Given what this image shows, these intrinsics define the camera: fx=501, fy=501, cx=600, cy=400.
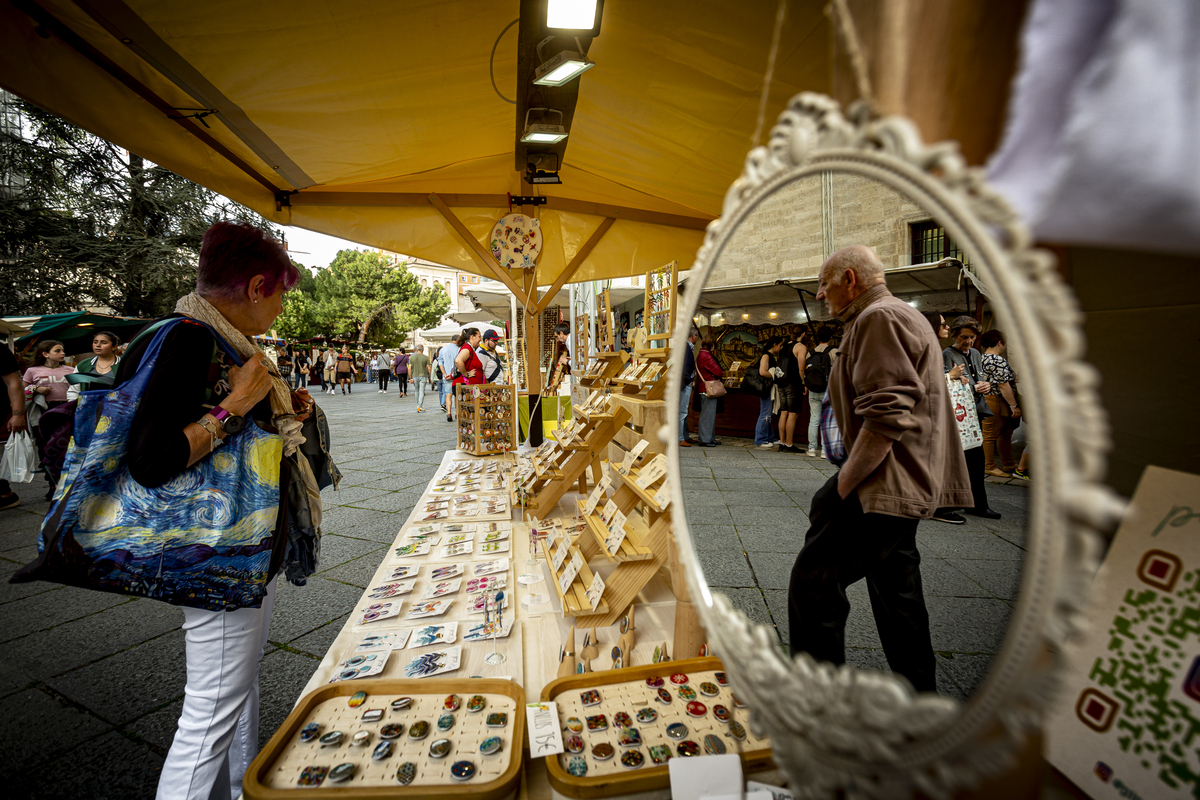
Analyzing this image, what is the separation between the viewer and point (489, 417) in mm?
4891

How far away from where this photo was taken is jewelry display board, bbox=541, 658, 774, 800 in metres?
0.96

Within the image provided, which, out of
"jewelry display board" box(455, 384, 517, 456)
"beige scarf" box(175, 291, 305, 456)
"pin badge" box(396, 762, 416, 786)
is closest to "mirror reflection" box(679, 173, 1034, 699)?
"pin badge" box(396, 762, 416, 786)

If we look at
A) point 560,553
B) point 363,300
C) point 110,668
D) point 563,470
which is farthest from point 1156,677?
point 363,300

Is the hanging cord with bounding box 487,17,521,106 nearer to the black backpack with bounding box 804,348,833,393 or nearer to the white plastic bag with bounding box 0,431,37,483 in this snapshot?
the black backpack with bounding box 804,348,833,393

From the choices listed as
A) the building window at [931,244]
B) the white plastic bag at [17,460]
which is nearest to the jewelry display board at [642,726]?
the building window at [931,244]

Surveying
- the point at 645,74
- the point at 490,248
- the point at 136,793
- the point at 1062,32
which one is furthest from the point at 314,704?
the point at 490,248

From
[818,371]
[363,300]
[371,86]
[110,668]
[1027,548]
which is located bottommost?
[110,668]

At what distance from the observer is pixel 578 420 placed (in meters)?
2.94

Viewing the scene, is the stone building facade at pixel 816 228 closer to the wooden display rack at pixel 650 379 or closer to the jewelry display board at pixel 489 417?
the wooden display rack at pixel 650 379

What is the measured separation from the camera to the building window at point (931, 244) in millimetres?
425

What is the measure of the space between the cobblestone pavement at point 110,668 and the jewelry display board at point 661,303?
200 centimetres

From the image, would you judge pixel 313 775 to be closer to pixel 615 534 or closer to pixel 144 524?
pixel 144 524

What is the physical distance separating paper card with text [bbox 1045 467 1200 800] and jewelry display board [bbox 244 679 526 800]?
950 mm

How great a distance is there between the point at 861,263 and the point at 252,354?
57.1 inches
